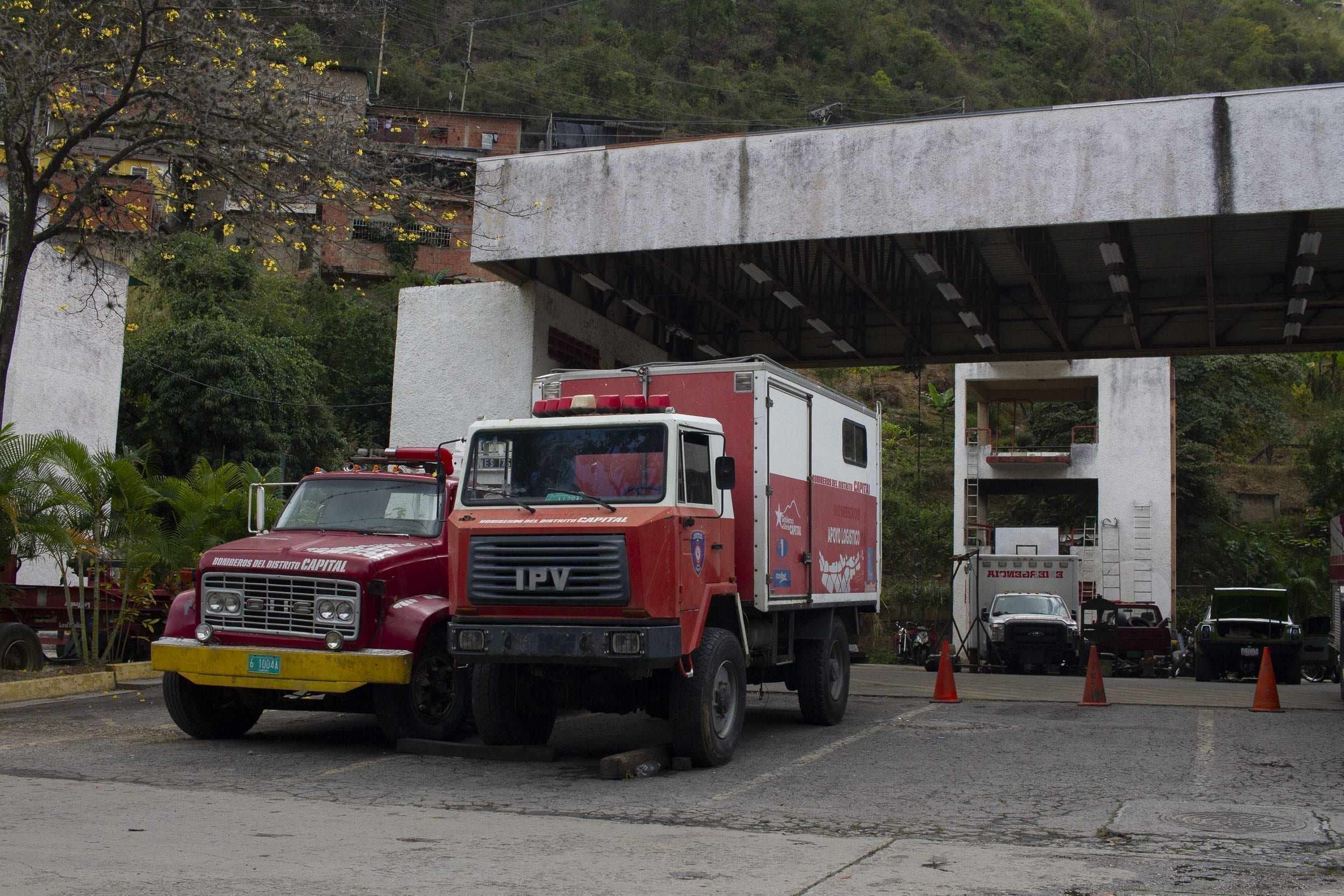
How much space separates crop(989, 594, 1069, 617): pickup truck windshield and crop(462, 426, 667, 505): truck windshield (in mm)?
17646

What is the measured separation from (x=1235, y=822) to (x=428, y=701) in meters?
6.34

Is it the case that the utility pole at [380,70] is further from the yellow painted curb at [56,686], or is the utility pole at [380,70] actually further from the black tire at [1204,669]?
the yellow painted curb at [56,686]

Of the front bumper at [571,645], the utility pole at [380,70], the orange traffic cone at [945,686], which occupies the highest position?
the utility pole at [380,70]

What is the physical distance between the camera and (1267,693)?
1505cm

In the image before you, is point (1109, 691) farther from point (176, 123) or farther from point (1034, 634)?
point (176, 123)

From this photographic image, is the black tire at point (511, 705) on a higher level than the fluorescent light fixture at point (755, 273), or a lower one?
lower

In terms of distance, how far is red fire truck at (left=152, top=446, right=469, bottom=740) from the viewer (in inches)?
398

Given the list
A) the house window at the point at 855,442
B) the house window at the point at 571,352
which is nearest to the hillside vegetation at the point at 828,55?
the house window at the point at 571,352

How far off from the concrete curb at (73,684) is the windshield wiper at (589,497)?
6.61 m

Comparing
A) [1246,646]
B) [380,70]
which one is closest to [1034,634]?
[1246,646]

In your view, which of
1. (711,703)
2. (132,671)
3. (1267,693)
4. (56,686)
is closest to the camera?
(711,703)

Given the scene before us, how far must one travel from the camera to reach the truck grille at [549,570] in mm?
9172

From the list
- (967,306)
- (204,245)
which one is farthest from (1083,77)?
(967,306)

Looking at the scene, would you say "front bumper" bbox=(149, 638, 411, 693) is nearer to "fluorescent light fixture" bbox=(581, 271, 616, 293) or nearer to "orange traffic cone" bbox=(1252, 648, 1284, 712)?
"fluorescent light fixture" bbox=(581, 271, 616, 293)
